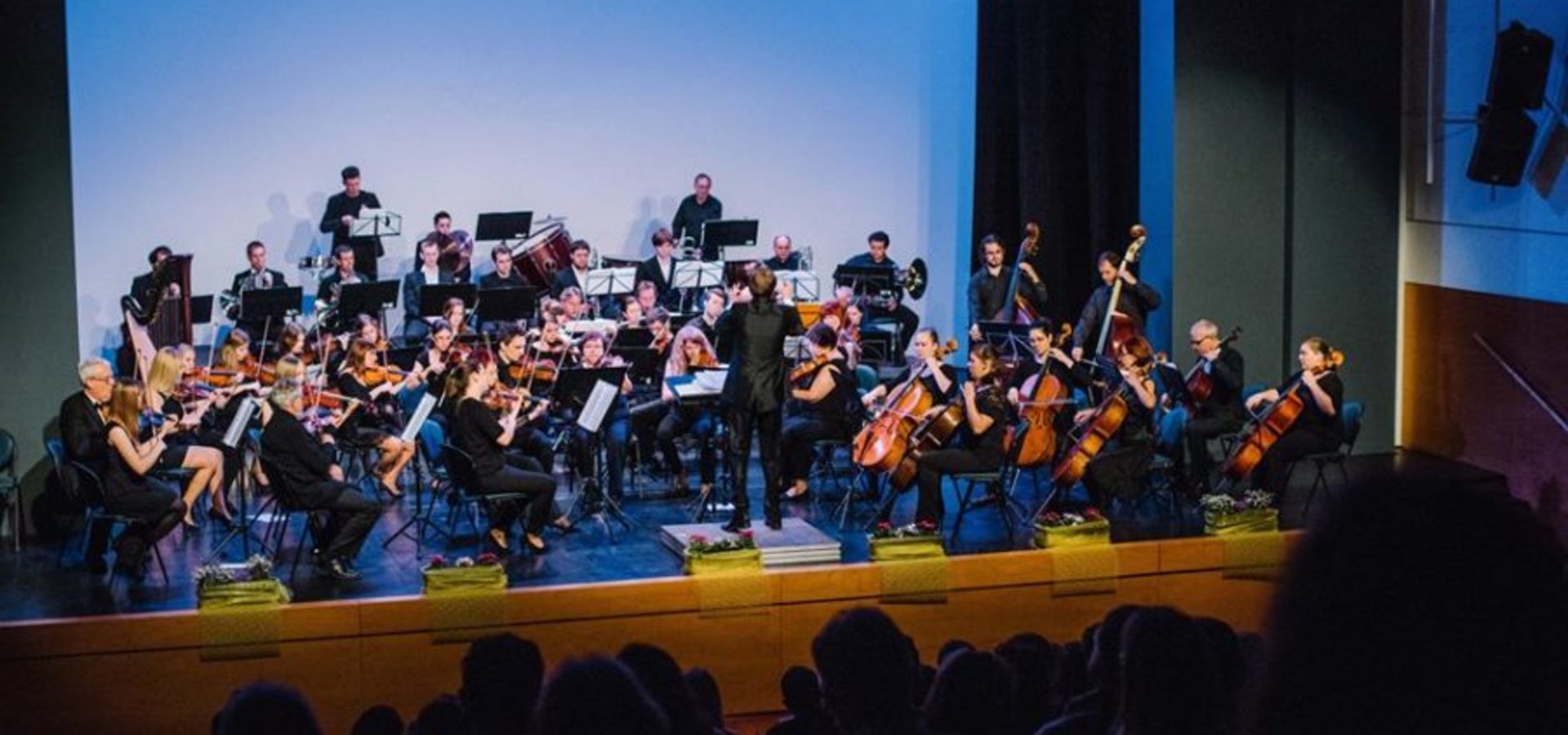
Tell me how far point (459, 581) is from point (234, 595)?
3.47 ft

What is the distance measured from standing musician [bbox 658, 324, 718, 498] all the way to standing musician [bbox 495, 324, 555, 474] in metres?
0.84

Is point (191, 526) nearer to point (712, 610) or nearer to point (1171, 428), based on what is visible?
point (712, 610)

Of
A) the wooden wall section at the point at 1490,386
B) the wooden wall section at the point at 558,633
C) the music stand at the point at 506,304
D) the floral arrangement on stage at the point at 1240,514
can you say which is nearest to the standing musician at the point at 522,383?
the music stand at the point at 506,304

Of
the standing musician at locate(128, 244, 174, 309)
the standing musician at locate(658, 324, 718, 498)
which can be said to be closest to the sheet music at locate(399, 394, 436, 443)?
the standing musician at locate(658, 324, 718, 498)

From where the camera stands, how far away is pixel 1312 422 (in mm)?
11188

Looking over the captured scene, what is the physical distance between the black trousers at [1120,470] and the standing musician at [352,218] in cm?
658

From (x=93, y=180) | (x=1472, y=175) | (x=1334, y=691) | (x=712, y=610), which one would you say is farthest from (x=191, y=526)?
(x=1334, y=691)

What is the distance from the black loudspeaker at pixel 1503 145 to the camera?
11570 mm

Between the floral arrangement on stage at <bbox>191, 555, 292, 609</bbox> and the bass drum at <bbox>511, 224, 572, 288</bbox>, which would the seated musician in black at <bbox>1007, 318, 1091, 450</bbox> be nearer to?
the floral arrangement on stage at <bbox>191, 555, 292, 609</bbox>

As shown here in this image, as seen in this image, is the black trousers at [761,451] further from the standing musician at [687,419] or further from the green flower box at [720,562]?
the standing musician at [687,419]

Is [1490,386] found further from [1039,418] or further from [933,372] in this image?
[933,372]

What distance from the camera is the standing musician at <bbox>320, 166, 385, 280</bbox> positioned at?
14688 millimetres

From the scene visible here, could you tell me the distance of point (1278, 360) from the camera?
13148mm

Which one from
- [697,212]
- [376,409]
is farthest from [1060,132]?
[376,409]
